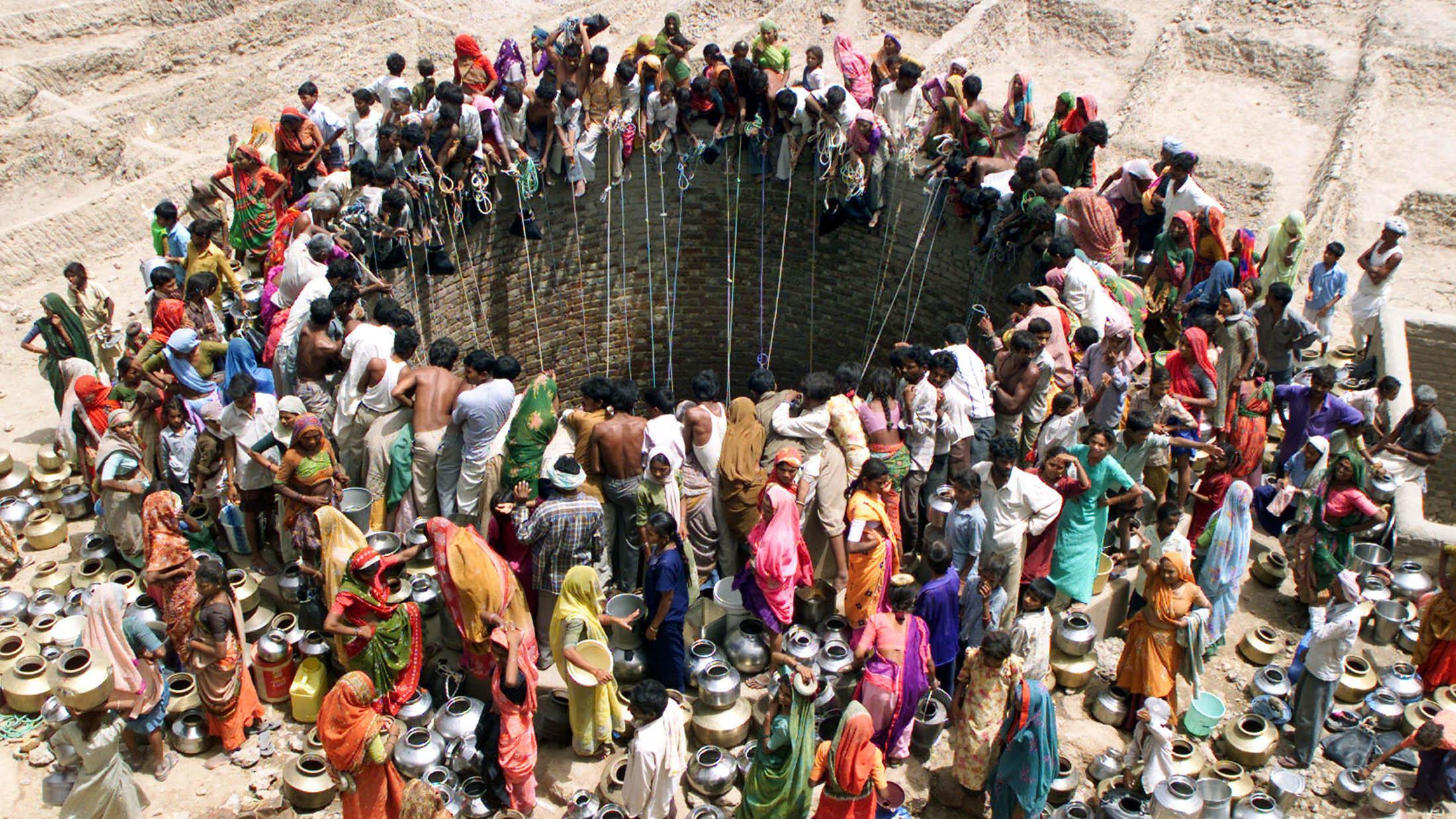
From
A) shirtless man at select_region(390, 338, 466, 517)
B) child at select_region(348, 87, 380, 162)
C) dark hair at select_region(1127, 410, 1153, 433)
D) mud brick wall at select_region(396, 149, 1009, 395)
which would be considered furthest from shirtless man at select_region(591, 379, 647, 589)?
mud brick wall at select_region(396, 149, 1009, 395)

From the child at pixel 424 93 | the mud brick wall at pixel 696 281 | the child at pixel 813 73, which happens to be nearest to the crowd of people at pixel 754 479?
the child at pixel 424 93

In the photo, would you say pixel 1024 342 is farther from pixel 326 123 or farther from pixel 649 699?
pixel 326 123

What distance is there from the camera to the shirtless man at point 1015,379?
8.43m

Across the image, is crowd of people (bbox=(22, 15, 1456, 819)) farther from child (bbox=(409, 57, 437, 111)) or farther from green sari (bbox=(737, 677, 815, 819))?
child (bbox=(409, 57, 437, 111))

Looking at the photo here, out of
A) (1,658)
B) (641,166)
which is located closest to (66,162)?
(641,166)

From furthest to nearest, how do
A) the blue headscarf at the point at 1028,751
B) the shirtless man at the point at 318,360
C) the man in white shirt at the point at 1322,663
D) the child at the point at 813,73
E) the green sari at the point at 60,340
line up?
the child at the point at 813,73 < the green sari at the point at 60,340 < the shirtless man at the point at 318,360 < the man in white shirt at the point at 1322,663 < the blue headscarf at the point at 1028,751

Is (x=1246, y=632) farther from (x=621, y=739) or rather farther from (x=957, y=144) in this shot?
(x=957, y=144)

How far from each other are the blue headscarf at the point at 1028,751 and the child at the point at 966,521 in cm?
103

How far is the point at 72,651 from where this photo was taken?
6832 millimetres

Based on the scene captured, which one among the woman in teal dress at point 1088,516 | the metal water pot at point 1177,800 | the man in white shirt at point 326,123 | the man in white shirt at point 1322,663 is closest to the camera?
the metal water pot at point 1177,800

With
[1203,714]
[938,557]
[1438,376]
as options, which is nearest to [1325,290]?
[1438,376]

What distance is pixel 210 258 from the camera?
9750 mm

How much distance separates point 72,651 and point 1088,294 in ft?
22.9

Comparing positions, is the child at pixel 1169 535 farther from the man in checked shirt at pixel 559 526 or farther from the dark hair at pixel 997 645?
the man in checked shirt at pixel 559 526
